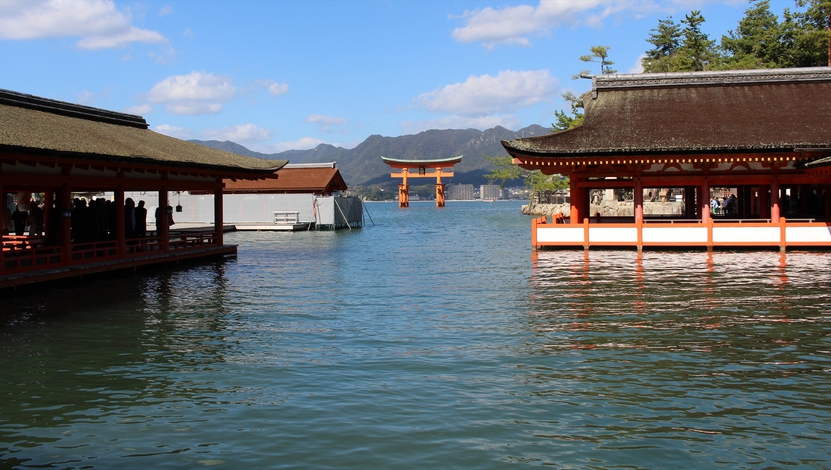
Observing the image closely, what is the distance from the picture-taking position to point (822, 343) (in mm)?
11227

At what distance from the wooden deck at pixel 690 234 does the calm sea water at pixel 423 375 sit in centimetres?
678

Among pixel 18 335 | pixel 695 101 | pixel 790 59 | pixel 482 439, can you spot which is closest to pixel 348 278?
pixel 18 335

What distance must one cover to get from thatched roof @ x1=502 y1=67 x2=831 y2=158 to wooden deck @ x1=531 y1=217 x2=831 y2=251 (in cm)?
296

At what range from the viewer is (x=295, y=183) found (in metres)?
51.8

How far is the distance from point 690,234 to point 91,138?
20066 millimetres

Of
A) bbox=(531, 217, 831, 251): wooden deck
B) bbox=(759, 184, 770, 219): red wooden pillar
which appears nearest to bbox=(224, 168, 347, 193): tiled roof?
bbox=(531, 217, 831, 251): wooden deck

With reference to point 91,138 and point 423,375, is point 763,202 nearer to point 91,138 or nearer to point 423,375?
point 423,375

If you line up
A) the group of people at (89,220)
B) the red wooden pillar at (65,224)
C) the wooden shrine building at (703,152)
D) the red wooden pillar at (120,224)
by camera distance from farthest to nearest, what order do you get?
the wooden shrine building at (703,152) → the red wooden pillar at (120,224) → the group of people at (89,220) → the red wooden pillar at (65,224)

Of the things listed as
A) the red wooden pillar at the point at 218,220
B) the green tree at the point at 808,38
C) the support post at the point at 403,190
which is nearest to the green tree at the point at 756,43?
the green tree at the point at 808,38

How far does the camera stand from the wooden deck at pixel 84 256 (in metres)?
17.3

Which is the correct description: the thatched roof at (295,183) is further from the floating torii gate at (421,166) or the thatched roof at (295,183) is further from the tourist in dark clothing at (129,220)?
the floating torii gate at (421,166)

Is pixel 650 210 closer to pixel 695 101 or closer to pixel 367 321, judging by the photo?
pixel 695 101

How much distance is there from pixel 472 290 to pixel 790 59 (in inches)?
1971

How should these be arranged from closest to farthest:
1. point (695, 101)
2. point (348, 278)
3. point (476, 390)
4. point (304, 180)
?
point (476, 390) → point (348, 278) → point (695, 101) → point (304, 180)
